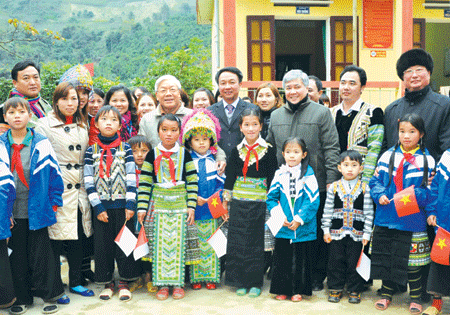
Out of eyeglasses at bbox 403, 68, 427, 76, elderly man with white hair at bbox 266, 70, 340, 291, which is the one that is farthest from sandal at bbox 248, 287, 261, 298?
eyeglasses at bbox 403, 68, 427, 76

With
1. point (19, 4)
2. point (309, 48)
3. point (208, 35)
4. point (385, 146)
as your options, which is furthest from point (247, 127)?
point (19, 4)

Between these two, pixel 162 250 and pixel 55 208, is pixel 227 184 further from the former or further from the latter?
pixel 55 208

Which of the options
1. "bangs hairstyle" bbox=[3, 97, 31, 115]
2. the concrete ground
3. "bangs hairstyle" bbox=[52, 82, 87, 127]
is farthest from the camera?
"bangs hairstyle" bbox=[52, 82, 87, 127]

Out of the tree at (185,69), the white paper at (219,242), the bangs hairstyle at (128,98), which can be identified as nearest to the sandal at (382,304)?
the white paper at (219,242)

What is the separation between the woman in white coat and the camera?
418cm

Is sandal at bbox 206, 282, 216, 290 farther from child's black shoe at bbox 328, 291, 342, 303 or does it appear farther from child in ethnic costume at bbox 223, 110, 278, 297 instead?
child's black shoe at bbox 328, 291, 342, 303

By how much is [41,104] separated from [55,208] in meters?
1.23

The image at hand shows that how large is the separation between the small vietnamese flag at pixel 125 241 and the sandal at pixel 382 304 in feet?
7.11

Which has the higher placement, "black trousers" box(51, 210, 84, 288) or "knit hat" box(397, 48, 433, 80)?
"knit hat" box(397, 48, 433, 80)

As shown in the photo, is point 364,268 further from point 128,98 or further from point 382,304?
point 128,98

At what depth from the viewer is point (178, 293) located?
13.6ft

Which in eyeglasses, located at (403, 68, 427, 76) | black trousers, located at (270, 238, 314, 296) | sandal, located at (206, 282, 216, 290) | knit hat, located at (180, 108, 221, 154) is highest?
eyeglasses, located at (403, 68, 427, 76)

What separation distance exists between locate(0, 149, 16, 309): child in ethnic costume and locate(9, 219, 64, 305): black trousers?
0.11 meters

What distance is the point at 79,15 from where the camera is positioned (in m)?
63.2
